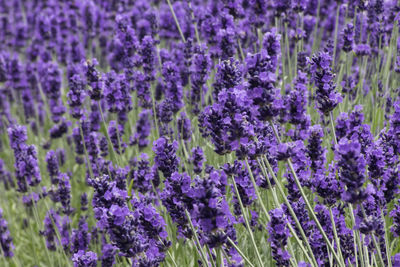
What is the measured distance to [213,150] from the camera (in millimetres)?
2389

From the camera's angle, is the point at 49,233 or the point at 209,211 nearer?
the point at 209,211

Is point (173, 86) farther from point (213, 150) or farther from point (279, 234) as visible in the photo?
point (279, 234)

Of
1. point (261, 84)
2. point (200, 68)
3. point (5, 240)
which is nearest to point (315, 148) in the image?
point (261, 84)

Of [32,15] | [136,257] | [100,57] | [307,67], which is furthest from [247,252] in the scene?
[32,15]

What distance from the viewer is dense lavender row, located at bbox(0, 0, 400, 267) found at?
6.47 ft

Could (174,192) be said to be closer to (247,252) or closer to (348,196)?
(348,196)

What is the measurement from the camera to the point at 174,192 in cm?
203

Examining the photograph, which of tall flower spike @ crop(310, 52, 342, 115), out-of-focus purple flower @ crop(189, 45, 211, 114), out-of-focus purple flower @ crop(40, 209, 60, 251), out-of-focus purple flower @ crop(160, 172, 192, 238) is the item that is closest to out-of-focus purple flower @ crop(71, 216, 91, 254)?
out-of-focus purple flower @ crop(40, 209, 60, 251)

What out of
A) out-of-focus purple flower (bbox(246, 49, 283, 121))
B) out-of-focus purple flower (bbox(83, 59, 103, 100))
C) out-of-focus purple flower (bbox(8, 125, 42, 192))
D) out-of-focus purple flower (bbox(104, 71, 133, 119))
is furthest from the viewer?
out-of-focus purple flower (bbox(104, 71, 133, 119))

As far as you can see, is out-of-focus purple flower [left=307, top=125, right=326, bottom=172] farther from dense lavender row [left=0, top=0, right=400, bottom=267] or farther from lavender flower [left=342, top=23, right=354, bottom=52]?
lavender flower [left=342, top=23, right=354, bottom=52]

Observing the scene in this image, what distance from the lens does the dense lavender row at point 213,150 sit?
1.97 meters

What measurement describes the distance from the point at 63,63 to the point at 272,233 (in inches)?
205

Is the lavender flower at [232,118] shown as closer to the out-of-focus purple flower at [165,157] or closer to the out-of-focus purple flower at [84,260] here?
the out-of-focus purple flower at [165,157]

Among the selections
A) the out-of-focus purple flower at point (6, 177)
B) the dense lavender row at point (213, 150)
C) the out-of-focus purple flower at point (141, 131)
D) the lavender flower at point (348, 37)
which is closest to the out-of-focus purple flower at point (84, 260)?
the dense lavender row at point (213, 150)
